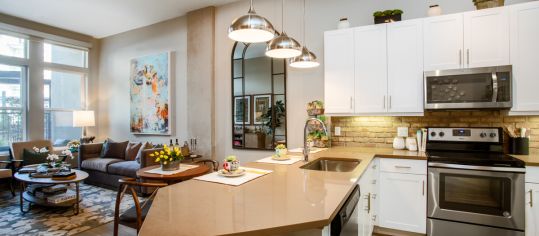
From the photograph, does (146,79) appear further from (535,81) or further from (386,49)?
(535,81)

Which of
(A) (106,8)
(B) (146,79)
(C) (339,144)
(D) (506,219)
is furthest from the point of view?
(B) (146,79)

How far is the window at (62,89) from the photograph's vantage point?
570 cm

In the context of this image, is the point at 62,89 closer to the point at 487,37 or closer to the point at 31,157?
the point at 31,157

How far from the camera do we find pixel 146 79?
5.57 metres

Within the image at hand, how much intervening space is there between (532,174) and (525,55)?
3.64ft

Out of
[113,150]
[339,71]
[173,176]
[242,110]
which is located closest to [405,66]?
[339,71]

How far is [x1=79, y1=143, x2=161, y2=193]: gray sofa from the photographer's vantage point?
430 cm

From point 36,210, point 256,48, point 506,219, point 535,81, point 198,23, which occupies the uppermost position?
point 198,23

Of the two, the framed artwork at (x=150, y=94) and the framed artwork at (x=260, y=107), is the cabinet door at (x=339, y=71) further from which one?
the framed artwork at (x=150, y=94)

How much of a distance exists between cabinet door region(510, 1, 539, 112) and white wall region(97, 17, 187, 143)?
465 centimetres

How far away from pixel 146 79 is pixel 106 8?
1449mm

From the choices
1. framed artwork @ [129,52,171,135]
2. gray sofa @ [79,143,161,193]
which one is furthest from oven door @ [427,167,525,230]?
framed artwork @ [129,52,171,135]

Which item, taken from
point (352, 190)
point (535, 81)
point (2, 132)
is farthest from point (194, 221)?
point (2, 132)

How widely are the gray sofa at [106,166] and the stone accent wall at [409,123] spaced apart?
3.00m
